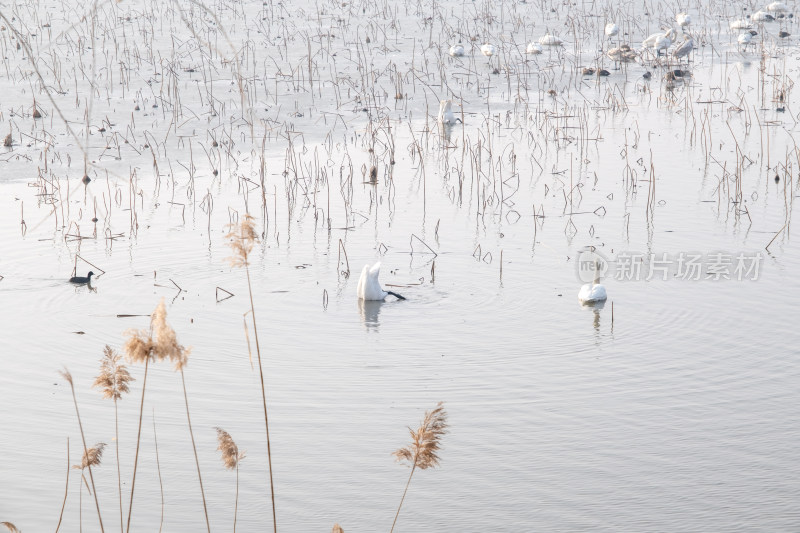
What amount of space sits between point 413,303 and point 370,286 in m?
0.32

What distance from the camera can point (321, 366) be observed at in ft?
18.7

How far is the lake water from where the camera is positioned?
427 cm

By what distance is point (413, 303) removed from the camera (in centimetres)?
679

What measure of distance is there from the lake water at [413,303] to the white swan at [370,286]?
0.11 meters

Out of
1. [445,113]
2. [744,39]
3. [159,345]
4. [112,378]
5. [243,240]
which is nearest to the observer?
Answer: [159,345]

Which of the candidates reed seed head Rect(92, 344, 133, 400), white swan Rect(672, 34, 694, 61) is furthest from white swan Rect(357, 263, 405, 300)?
white swan Rect(672, 34, 694, 61)

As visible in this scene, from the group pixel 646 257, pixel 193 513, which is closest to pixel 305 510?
pixel 193 513

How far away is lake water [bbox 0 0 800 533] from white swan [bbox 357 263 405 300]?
4.1 inches

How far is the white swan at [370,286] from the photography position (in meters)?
6.69

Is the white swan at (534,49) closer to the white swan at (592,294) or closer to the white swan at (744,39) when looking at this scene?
the white swan at (744,39)

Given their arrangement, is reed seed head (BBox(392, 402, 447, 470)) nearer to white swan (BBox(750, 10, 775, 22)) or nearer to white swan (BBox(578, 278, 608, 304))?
white swan (BBox(578, 278, 608, 304))

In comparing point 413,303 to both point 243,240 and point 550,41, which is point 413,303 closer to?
point 243,240

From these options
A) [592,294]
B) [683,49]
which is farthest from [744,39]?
[592,294]

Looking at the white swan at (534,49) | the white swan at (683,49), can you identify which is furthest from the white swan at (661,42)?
the white swan at (534,49)
